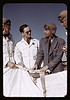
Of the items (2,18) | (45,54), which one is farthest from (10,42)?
(45,54)

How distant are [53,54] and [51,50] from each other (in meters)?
0.05

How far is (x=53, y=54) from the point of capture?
161 cm

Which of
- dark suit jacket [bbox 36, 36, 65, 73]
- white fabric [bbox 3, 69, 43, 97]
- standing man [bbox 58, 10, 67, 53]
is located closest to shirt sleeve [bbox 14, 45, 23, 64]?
white fabric [bbox 3, 69, 43, 97]

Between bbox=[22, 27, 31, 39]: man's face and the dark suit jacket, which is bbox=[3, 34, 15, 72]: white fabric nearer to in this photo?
bbox=[22, 27, 31, 39]: man's face

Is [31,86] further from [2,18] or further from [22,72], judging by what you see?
[2,18]

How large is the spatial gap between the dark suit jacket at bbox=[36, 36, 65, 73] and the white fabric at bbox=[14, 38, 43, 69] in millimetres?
64

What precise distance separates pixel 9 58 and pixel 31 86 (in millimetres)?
369

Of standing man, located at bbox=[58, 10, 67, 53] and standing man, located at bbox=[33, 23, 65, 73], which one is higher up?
standing man, located at bbox=[58, 10, 67, 53]

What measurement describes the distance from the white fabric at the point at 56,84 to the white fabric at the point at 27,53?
0.68 ft

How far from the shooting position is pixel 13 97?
1580 millimetres

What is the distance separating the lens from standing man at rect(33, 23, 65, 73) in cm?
160

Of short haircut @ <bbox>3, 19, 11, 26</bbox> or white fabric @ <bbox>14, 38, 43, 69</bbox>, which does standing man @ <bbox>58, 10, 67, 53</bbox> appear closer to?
white fabric @ <bbox>14, 38, 43, 69</bbox>

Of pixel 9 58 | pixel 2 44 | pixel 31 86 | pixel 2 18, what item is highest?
pixel 2 18

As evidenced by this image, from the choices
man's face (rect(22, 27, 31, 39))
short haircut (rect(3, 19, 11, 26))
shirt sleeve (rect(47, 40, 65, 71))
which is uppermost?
short haircut (rect(3, 19, 11, 26))
